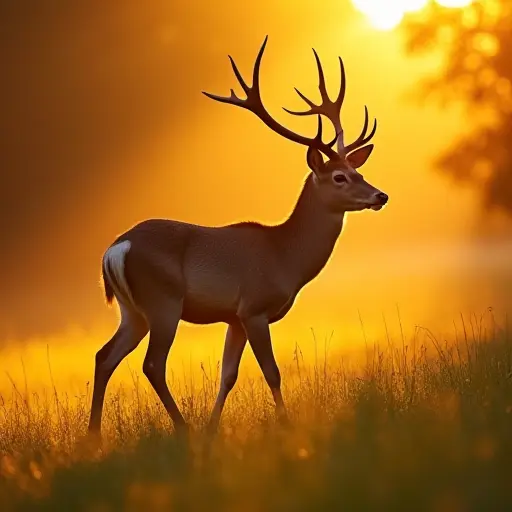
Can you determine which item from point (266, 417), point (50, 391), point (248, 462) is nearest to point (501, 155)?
point (50, 391)

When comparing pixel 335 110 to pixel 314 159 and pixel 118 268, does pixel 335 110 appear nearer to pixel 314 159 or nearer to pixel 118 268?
pixel 314 159

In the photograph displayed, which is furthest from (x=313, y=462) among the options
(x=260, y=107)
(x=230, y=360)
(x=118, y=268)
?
(x=260, y=107)

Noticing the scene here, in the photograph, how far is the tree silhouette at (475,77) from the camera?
23125 millimetres

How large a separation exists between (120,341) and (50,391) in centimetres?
217

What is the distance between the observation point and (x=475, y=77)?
76.7ft

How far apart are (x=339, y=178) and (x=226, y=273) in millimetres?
1115

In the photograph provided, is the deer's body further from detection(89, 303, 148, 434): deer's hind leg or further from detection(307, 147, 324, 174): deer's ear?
detection(307, 147, 324, 174): deer's ear

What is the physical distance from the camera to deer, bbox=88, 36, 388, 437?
25.3 feet

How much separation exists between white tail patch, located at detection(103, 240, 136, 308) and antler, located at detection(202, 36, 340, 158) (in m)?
1.33

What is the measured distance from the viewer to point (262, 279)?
8000 millimetres

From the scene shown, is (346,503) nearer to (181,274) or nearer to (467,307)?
(181,274)

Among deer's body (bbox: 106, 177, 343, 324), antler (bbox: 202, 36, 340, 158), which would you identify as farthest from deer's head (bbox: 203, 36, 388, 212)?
deer's body (bbox: 106, 177, 343, 324)

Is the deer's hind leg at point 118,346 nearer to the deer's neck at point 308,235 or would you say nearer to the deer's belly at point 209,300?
the deer's belly at point 209,300

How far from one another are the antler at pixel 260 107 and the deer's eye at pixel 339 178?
7.0 inches
